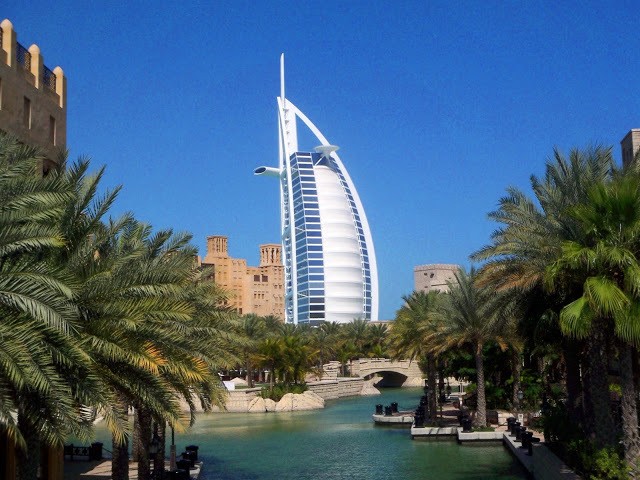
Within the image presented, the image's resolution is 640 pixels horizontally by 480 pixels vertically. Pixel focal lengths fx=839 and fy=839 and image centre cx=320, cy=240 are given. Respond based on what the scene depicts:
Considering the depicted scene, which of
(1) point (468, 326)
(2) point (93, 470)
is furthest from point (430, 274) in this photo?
(2) point (93, 470)

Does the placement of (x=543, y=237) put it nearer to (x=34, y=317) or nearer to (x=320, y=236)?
(x=34, y=317)

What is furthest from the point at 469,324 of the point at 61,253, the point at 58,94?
the point at 61,253

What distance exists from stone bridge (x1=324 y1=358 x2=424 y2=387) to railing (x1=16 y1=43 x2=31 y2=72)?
5504 cm

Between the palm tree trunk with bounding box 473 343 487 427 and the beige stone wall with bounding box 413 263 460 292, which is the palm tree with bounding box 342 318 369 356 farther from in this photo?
the palm tree trunk with bounding box 473 343 487 427

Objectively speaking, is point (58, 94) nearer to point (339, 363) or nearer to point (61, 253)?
point (61, 253)

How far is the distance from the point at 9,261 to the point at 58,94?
10.2 metres

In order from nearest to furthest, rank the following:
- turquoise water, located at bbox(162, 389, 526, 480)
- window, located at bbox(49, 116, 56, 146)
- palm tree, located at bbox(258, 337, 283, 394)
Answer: window, located at bbox(49, 116, 56, 146)
turquoise water, located at bbox(162, 389, 526, 480)
palm tree, located at bbox(258, 337, 283, 394)

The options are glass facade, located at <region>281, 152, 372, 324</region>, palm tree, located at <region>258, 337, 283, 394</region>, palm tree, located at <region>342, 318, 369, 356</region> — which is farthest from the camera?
glass facade, located at <region>281, 152, 372, 324</region>

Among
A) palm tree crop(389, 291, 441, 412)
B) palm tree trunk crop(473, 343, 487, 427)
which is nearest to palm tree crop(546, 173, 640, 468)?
palm tree trunk crop(473, 343, 487, 427)

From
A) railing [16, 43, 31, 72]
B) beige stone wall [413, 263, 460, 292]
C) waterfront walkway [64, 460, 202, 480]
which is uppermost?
beige stone wall [413, 263, 460, 292]

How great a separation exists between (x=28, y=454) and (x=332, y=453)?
19884mm

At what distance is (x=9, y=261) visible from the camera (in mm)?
10078

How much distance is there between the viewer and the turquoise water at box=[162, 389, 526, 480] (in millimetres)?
24266

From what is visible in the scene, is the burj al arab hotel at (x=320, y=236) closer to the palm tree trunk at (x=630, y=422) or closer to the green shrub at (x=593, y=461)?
the green shrub at (x=593, y=461)
